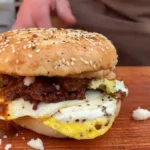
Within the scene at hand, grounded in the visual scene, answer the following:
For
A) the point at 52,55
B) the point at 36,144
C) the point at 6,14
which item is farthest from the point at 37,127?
the point at 6,14

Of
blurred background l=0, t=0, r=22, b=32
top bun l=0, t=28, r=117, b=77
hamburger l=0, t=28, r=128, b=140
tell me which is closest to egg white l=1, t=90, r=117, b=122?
hamburger l=0, t=28, r=128, b=140

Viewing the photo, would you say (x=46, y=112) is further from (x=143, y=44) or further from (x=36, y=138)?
(x=143, y=44)

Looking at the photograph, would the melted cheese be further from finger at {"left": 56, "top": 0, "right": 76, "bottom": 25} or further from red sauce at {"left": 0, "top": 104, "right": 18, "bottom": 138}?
finger at {"left": 56, "top": 0, "right": 76, "bottom": 25}

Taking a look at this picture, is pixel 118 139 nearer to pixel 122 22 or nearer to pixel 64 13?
pixel 64 13

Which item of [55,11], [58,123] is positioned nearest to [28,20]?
[55,11]

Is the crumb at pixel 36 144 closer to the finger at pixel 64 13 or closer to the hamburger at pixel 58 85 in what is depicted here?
the hamburger at pixel 58 85

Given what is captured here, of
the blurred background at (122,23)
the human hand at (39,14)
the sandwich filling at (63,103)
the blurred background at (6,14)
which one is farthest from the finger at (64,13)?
the sandwich filling at (63,103)
